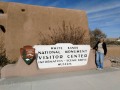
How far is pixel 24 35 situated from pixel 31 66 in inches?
426

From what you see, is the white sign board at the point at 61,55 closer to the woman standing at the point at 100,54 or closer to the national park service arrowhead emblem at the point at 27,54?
the national park service arrowhead emblem at the point at 27,54

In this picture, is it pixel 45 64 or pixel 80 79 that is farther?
pixel 45 64

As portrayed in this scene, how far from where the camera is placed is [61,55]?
35.3 ft

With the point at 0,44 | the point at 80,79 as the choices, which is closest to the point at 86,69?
the point at 80,79

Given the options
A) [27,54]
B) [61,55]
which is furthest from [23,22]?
[27,54]

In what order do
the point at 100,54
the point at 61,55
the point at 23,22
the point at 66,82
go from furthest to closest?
the point at 23,22, the point at 100,54, the point at 61,55, the point at 66,82

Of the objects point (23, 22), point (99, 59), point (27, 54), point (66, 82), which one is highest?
point (23, 22)

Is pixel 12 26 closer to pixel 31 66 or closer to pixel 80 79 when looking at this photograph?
pixel 31 66

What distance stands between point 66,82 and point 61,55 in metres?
2.29

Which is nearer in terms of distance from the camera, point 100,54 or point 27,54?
point 27,54

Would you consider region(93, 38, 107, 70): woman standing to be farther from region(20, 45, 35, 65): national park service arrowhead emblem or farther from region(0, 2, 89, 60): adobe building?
region(0, 2, 89, 60): adobe building

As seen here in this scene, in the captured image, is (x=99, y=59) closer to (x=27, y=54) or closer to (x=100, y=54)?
(x=100, y=54)

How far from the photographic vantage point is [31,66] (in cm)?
986

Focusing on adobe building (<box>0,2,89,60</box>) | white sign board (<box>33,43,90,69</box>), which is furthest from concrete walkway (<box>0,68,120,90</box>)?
adobe building (<box>0,2,89,60</box>)
